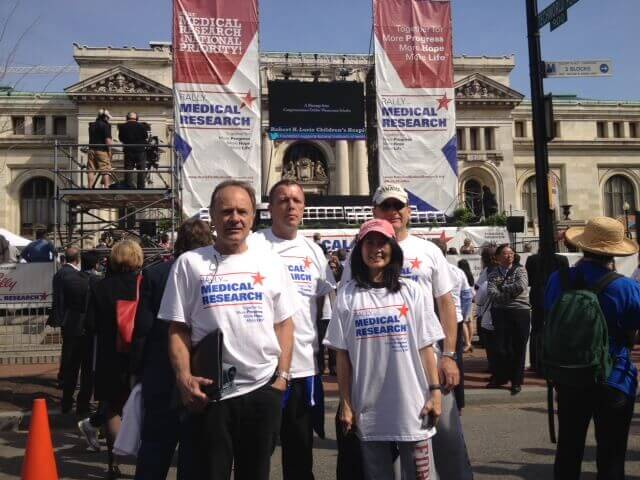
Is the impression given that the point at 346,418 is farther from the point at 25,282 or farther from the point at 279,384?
the point at 25,282

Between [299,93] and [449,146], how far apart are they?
18.6 ft

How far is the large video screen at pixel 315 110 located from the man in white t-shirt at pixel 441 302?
61.3 ft

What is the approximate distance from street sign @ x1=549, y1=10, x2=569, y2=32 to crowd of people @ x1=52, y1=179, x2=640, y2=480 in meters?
5.14

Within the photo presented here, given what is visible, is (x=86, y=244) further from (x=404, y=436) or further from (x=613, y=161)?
(x=613, y=161)

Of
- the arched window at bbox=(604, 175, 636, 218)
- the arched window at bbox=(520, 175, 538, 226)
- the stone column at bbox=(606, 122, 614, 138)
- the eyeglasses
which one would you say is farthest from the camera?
the stone column at bbox=(606, 122, 614, 138)

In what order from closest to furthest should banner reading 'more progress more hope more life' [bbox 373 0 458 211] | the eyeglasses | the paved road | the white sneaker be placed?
the eyeglasses < the paved road < the white sneaker < banner reading 'more progress more hope more life' [bbox 373 0 458 211]

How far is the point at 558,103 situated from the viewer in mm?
57000

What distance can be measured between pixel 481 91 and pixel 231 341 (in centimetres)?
4992

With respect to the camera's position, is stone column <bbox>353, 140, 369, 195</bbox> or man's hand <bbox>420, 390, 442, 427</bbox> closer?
man's hand <bbox>420, 390, 442, 427</bbox>

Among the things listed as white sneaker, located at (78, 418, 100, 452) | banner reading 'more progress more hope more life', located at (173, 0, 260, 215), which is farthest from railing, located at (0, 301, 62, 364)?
banner reading 'more progress more hope more life', located at (173, 0, 260, 215)

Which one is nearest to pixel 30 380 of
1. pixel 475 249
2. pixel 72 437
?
pixel 72 437

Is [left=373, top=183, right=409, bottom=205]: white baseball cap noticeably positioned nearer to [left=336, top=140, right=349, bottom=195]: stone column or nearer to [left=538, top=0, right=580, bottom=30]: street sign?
[left=538, top=0, right=580, bottom=30]: street sign

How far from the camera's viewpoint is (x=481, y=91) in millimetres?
49656

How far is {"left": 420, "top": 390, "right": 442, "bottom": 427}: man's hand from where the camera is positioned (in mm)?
3293
